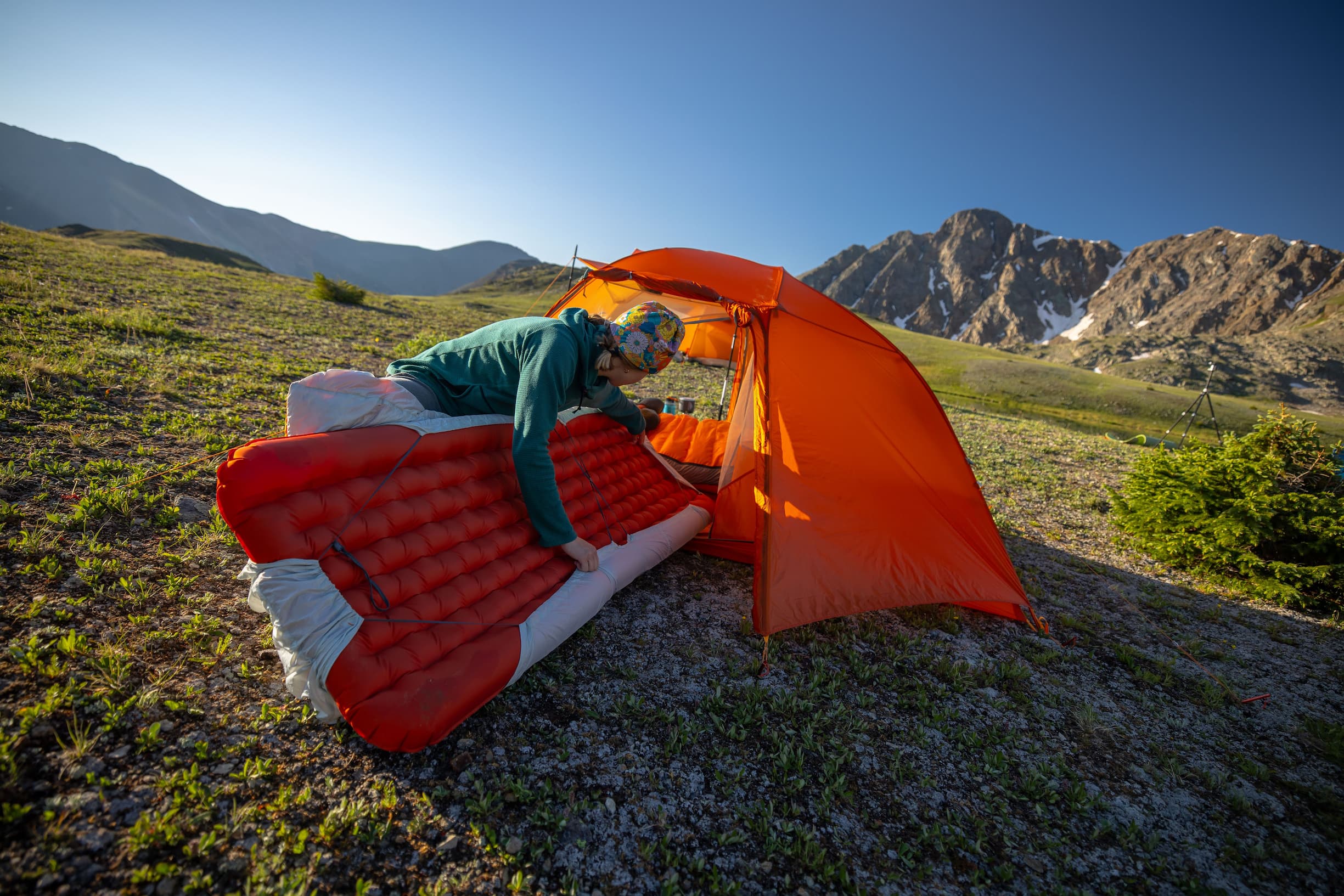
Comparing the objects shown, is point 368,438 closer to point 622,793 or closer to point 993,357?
point 622,793

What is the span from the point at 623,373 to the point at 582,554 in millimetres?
1667

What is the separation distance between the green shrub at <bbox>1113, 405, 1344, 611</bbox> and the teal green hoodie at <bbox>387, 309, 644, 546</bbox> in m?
8.43

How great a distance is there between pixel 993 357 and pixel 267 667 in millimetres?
69444

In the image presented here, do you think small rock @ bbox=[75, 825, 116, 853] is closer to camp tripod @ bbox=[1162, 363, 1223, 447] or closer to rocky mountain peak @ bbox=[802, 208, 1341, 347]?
camp tripod @ bbox=[1162, 363, 1223, 447]

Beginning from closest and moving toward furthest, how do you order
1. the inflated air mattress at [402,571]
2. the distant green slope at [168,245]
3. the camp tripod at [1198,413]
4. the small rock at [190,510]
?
the inflated air mattress at [402,571]
the small rock at [190,510]
the camp tripod at [1198,413]
the distant green slope at [168,245]

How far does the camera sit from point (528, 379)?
404 cm

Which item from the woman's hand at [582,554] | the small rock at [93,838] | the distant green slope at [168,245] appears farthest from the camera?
the distant green slope at [168,245]

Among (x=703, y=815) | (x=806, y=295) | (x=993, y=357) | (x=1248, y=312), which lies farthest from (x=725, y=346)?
(x=1248, y=312)

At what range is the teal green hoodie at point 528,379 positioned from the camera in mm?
4020

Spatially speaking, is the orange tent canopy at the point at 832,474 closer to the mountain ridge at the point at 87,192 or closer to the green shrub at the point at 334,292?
the green shrub at the point at 334,292

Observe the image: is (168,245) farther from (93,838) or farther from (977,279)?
(977,279)

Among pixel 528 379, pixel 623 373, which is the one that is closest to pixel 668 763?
pixel 528 379

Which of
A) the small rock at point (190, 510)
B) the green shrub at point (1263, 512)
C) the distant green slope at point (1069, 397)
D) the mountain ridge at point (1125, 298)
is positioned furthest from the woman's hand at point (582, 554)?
the mountain ridge at point (1125, 298)

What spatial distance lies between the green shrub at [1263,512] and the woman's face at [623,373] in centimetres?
808
